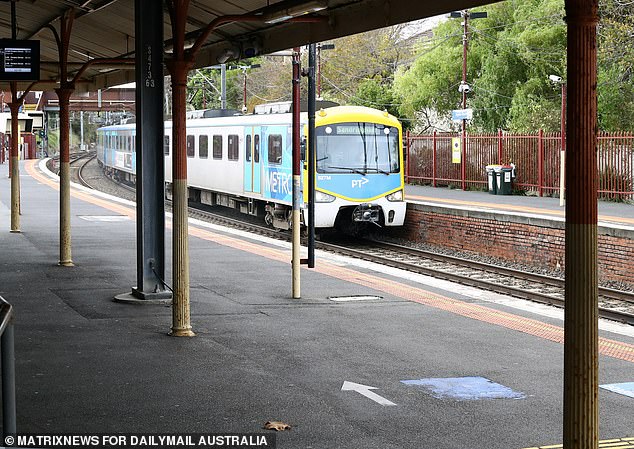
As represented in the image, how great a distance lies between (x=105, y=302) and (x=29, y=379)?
4503 mm

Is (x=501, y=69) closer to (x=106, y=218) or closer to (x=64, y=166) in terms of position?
(x=106, y=218)

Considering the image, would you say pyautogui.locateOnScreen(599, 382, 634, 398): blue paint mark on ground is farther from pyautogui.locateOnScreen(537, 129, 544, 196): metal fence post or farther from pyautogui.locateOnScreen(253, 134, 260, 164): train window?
pyautogui.locateOnScreen(537, 129, 544, 196): metal fence post

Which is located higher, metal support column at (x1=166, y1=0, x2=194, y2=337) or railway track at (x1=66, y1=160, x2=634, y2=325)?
metal support column at (x1=166, y1=0, x2=194, y2=337)

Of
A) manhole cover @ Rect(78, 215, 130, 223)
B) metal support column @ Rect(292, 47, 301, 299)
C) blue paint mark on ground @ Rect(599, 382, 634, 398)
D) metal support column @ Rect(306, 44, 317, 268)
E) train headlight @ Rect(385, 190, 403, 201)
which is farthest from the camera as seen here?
manhole cover @ Rect(78, 215, 130, 223)

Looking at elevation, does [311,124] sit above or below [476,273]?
above

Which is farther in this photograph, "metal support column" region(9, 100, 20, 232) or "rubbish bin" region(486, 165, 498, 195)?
"rubbish bin" region(486, 165, 498, 195)

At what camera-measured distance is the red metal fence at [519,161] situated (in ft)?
88.1

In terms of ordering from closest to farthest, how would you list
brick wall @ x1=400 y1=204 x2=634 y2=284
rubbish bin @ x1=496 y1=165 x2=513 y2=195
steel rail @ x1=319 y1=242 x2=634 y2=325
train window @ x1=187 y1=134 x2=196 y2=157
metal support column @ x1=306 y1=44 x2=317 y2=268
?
1. steel rail @ x1=319 y1=242 x2=634 y2=325
2. metal support column @ x1=306 y1=44 x2=317 y2=268
3. brick wall @ x1=400 y1=204 x2=634 y2=284
4. rubbish bin @ x1=496 y1=165 x2=513 y2=195
5. train window @ x1=187 y1=134 x2=196 y2=157

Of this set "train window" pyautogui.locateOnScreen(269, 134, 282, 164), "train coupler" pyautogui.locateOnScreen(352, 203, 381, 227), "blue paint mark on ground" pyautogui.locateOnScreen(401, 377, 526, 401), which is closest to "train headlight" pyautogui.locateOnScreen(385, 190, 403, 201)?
"train coupler" pyautogui.locateOnScreen(352, 203, 381, 227)

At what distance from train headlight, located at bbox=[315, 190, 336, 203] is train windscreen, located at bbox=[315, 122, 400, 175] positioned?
1.67 ft

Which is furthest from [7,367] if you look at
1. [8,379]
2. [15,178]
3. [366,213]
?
[366,213]

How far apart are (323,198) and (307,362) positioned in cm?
1373

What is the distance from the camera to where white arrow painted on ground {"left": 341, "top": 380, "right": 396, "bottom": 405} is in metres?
8.17

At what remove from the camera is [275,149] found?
965 inches
